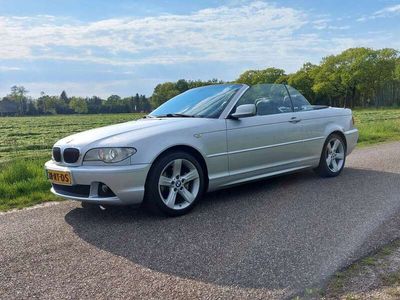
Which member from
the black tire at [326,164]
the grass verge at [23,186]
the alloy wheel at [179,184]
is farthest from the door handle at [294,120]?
the grass verge at [23,186]

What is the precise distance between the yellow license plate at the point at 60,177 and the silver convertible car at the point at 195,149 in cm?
1

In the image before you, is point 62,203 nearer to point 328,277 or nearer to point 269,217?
point 269,217

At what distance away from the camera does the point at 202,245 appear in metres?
3.54

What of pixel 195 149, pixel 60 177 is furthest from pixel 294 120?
pixel 60 177

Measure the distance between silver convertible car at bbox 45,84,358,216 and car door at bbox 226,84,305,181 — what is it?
0.01 m

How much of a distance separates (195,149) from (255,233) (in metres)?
1.27

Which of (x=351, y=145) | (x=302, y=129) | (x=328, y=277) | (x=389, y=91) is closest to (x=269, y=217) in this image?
(x=328, y=277)

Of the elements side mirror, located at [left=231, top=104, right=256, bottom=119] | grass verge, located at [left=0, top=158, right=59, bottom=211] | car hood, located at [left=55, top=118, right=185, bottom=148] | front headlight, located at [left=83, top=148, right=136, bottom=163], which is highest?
side mirror, located at [left=231, top=104, right=256, bottom=119]

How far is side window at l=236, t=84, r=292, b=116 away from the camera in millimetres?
5434

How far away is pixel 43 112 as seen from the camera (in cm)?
11312

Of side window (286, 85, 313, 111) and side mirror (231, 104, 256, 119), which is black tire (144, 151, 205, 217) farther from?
side window (286, 85, 313, 111)

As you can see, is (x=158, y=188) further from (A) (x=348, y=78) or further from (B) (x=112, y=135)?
(A) (x=348, y=78)

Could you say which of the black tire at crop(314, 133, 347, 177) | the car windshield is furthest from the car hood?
the black tire at crop(314, 133, 347, 177)

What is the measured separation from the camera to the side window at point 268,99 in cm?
543
